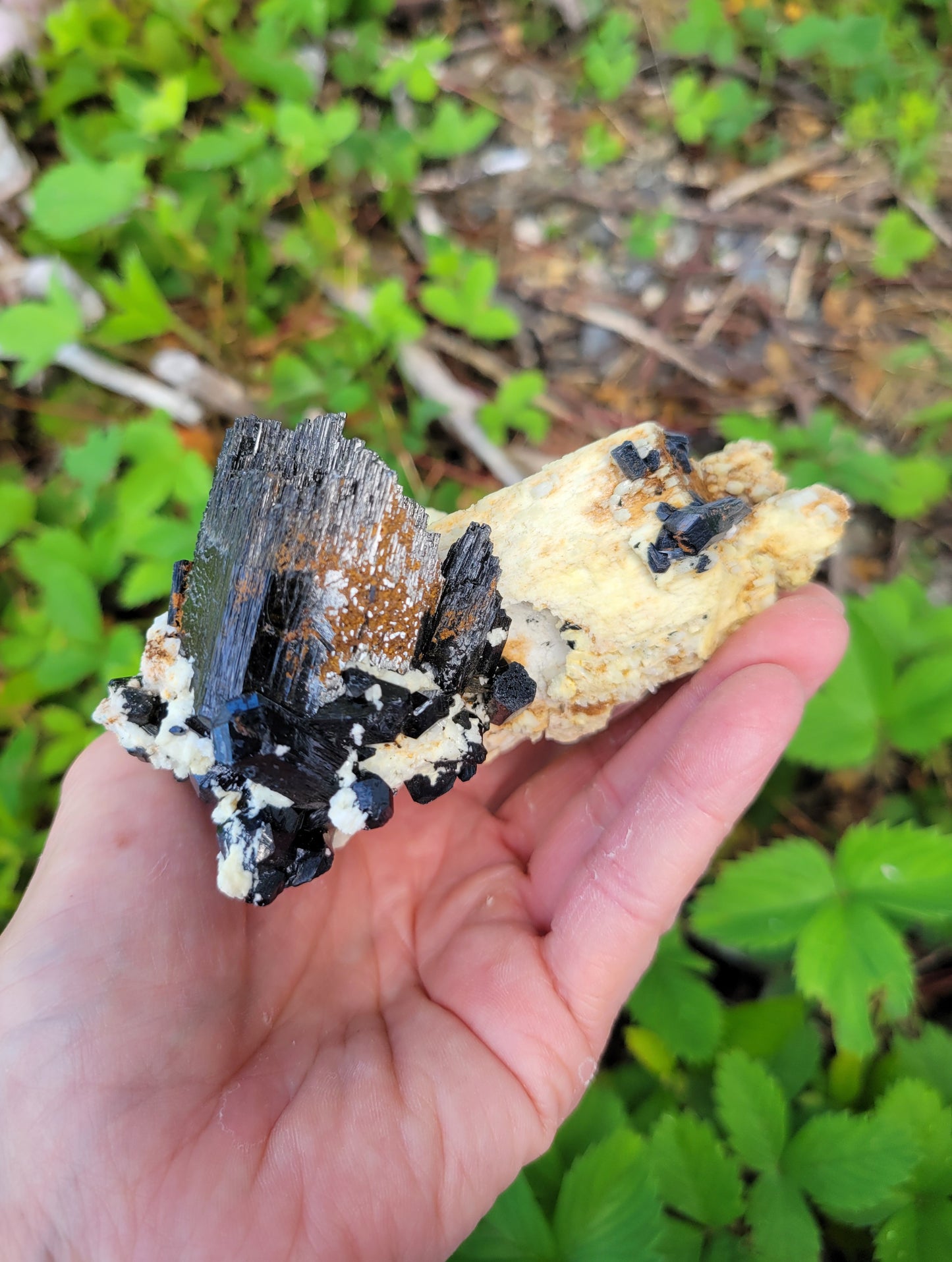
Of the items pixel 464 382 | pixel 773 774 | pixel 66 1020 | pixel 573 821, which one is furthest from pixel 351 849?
pixel 464 382

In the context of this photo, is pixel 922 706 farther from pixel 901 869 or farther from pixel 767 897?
pixel 767 897

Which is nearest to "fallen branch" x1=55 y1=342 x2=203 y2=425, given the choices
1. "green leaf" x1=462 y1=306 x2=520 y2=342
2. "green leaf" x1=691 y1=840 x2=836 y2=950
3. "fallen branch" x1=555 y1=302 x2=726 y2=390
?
"green leaf" x1=462 y1=306 x2=520 y2=342

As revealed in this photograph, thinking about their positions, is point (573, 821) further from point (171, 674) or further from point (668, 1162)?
point (171, 674)

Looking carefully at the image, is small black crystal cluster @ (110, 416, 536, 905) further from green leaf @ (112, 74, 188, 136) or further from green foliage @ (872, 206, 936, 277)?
green foliage @ (872, 206, 936, 277)

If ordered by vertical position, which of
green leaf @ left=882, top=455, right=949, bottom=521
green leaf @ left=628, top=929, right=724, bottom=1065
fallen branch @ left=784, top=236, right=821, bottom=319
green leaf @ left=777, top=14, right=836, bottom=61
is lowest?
green leaf @ left=628, top=929, right=724, bottom=1065

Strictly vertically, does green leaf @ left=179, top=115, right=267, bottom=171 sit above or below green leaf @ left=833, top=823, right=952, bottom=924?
above

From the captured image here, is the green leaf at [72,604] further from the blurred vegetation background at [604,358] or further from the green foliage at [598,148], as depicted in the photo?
the green foliage at [598,148]

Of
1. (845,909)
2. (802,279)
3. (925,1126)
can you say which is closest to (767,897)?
(845,909)
